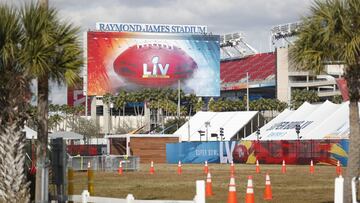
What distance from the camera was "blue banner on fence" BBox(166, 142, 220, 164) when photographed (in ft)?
262

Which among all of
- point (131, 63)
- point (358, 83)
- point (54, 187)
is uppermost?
point (131, 63)

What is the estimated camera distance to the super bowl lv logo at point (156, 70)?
16112 cm

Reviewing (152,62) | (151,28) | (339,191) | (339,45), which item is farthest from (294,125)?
(151,28)

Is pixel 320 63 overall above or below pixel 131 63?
below

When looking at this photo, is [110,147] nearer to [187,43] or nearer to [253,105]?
[253,105]

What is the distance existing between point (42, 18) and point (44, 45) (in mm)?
641

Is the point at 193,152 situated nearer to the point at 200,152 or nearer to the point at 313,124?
the point at 200,152

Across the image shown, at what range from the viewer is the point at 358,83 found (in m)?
18.4

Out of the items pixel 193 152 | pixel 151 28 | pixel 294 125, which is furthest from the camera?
pixel 151 28

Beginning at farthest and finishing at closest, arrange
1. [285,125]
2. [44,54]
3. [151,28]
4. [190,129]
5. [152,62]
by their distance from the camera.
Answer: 1. [151,28]
2. [152,62]
3. [190,129]
4. [285,125]
5. [44,54]

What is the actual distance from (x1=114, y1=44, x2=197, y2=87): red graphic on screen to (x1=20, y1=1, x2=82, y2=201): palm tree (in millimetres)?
137939

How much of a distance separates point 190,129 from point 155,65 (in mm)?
58369

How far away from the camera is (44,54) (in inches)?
770

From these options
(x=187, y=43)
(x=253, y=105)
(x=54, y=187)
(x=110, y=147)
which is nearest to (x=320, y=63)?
(x=54, y=187)
